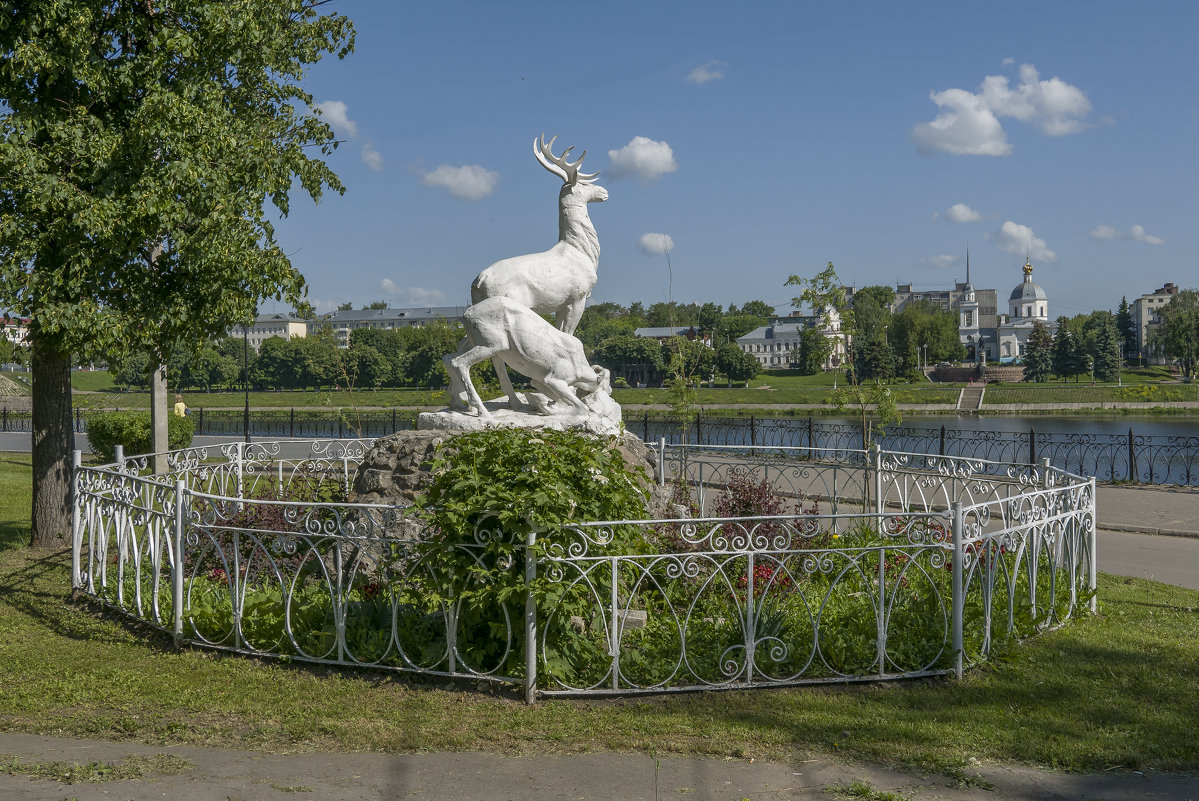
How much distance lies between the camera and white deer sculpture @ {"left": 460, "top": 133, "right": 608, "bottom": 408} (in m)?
8.54

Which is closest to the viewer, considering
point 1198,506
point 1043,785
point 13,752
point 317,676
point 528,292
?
point 1043,785

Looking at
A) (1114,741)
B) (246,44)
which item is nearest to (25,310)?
(246,44)

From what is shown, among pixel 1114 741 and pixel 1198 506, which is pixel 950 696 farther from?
pixel 1198 506

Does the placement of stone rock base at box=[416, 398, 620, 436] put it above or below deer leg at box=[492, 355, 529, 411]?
below

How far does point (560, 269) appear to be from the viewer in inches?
342

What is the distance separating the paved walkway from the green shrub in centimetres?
1267

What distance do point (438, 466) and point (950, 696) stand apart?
124 inches

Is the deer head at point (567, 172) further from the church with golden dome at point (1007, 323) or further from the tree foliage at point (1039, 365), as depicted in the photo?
the church with golden dome at point (1007, 323)

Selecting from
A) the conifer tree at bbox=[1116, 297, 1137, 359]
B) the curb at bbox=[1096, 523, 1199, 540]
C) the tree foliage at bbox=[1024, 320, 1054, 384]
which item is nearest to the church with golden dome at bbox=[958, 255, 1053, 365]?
the conifer tree at bbox=[1116, 297, 1137, 359]

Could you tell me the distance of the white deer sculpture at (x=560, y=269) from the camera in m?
8.54

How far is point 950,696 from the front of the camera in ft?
16.7

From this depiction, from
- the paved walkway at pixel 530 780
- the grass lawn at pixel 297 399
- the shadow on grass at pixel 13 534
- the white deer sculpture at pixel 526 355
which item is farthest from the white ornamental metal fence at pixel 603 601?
the grass lawn at pixel 297 399

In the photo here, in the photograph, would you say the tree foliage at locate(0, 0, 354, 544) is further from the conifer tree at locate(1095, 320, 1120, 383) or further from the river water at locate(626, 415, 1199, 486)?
the conifer tree at locate(1095, 320, 1120, 383)

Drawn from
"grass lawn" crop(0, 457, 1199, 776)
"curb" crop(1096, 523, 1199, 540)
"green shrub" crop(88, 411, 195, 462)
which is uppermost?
"green shrub" crop(88, 411, 195, 462)
